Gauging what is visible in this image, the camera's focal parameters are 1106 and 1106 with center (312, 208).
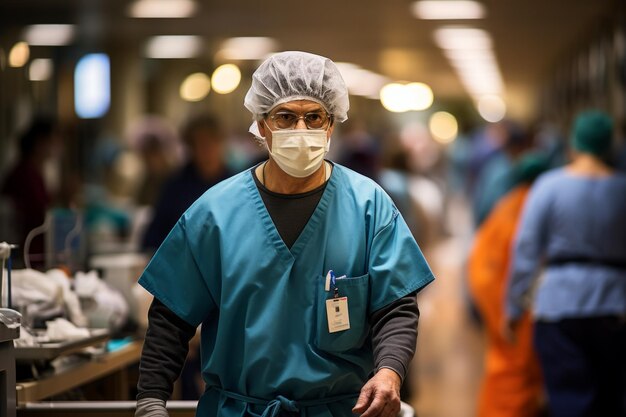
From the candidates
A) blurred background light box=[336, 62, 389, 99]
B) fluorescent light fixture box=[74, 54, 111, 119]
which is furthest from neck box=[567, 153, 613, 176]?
fluorescent light fixture box=[74, 54, 111, 119]

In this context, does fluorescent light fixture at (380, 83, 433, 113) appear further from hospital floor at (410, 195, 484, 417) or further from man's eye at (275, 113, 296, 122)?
man's eye at (275, 113, 296, 122)

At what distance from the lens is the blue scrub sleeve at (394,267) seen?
264 centimetres

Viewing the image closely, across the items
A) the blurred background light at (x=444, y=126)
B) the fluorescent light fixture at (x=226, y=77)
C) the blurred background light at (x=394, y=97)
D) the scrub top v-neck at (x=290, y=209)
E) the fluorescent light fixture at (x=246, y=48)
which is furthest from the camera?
the blurred background light at (x=444, y=126)

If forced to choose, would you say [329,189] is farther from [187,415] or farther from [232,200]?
[187,415]

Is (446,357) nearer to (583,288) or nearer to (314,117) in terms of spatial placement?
(583,288)

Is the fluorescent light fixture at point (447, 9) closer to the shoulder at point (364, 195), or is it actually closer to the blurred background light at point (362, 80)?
the blurred background light at point (362, 80)

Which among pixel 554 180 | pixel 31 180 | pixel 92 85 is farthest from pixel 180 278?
pixel 92 85

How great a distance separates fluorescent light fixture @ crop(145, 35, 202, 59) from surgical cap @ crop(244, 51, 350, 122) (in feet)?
29.6

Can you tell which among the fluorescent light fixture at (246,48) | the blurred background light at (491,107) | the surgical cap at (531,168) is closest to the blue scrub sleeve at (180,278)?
the surgical cap at (531,168)

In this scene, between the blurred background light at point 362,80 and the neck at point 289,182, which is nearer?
the neck at point 289,182

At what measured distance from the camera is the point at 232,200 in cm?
273

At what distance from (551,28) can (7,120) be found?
5458 millimetres

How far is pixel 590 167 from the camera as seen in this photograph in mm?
5289

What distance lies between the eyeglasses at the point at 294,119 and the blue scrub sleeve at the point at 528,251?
2.70m
